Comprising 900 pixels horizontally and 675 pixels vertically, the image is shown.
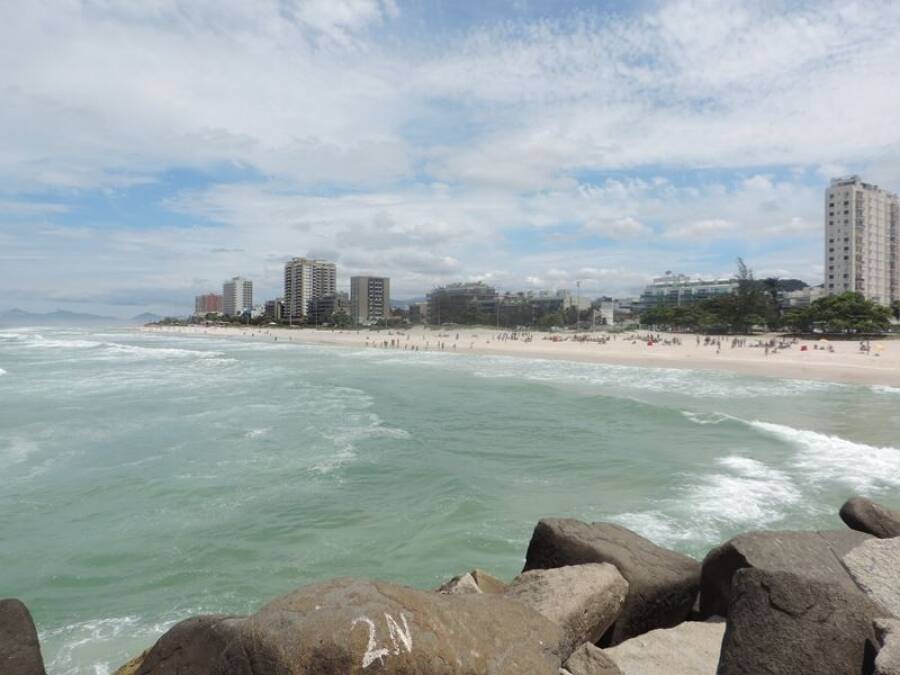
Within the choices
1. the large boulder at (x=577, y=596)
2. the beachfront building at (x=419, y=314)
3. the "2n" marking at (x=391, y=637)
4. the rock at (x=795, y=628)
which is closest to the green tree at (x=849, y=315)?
the large boulder at (x=577, y=596)

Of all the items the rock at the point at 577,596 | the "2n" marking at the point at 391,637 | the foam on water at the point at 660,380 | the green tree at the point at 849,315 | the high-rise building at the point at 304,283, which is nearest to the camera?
the "2n" marking at the point at 391,637

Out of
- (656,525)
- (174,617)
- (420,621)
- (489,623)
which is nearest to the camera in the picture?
(420,621)

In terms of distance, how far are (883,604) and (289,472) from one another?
10610 millimetres

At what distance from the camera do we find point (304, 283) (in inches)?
7308

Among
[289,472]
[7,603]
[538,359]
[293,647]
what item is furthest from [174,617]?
[538,359]

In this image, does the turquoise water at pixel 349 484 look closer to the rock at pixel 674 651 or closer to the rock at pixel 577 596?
the rock at pixel 577 596

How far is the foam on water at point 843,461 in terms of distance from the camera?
11320mm

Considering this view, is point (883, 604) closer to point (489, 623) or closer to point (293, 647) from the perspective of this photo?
point (489, 623)

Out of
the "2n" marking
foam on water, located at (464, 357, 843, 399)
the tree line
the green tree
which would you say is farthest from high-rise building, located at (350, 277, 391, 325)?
the "2n" marking

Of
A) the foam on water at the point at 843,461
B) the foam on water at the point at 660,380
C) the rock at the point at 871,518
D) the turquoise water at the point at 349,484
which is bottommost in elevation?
the turquoise water at the point at 349,484

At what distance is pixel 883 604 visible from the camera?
3.72m

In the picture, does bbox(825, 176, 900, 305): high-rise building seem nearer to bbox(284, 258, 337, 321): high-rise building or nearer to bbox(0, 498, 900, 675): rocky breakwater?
bbox(0, 498, 900, 675): rocky breakwater

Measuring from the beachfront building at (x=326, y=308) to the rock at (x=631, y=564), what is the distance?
517ft

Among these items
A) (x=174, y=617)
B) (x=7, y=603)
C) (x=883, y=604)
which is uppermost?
(x=883, y=604)
